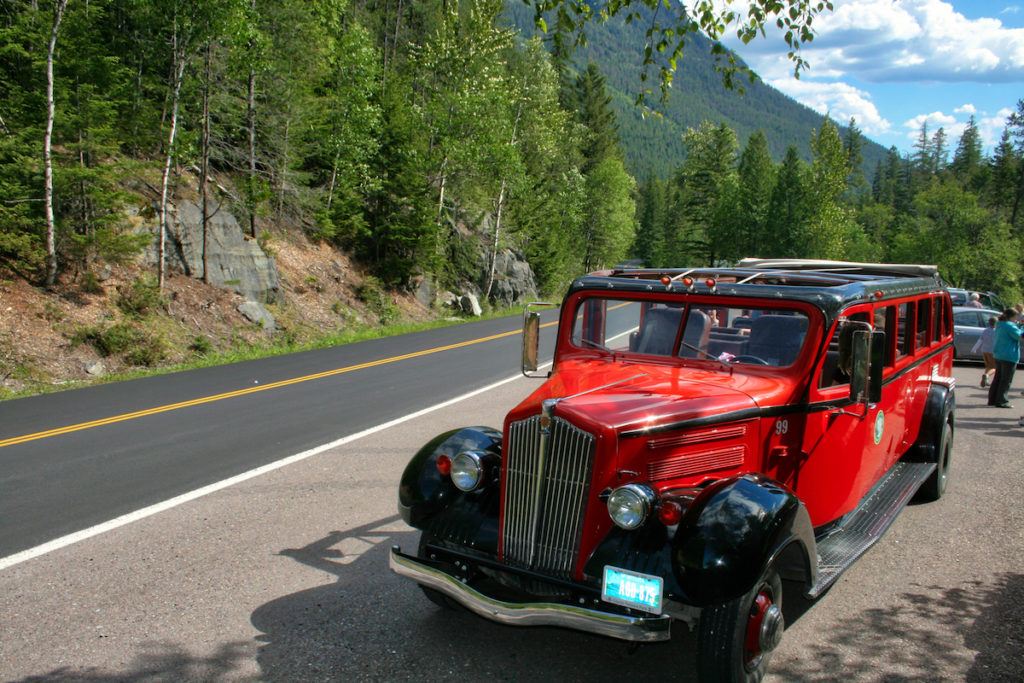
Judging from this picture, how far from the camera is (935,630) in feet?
16.1

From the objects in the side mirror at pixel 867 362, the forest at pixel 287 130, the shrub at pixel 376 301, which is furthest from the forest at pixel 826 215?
the side mirror at pixel 867 362

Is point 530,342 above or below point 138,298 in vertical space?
above

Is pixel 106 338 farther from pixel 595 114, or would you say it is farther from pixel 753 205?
pixel 753 205

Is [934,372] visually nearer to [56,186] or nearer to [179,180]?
[56,186]

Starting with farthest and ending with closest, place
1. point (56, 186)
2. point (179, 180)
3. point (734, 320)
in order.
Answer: point (179, 180)
point (56, 186)
point (734, 320)

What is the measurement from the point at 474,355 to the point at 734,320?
13461 mm

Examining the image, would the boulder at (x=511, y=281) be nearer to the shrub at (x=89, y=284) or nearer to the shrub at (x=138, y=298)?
the shrub at (x=138, y=298)

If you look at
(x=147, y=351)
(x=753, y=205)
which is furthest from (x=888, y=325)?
(x=753, y=205)

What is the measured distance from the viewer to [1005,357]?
519 inches

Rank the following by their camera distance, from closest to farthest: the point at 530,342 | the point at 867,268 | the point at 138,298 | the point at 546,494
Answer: the point at 546,494 < the point at 530,342 < the point at 867,268 < the point at 138,298

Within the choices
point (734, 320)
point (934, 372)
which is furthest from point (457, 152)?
point (734, 320)

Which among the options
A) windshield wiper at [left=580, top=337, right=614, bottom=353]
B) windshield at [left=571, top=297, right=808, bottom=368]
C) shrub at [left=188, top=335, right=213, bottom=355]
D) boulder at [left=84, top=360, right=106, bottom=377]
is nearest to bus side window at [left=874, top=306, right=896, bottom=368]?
windshield at [left=571, top=297, right=808, bottom=368]

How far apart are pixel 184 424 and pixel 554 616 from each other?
806 centimetres

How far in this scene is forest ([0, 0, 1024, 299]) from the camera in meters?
16.3
